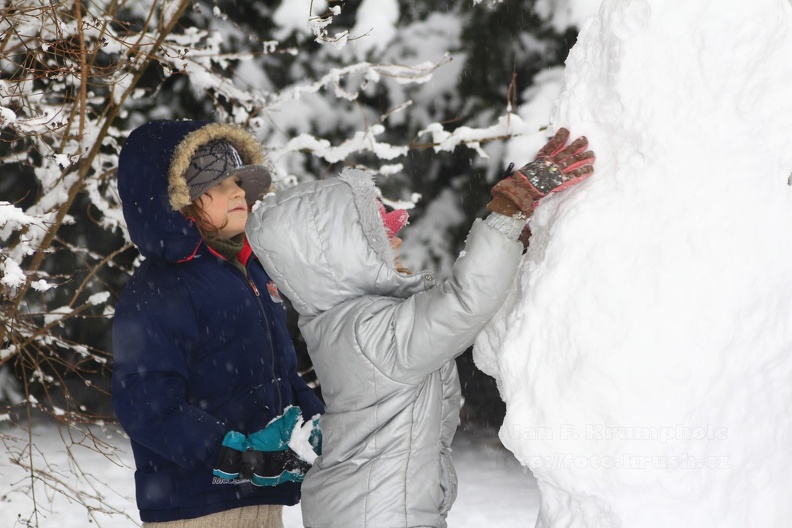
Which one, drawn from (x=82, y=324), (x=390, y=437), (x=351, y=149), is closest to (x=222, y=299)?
(x=390, y=437)

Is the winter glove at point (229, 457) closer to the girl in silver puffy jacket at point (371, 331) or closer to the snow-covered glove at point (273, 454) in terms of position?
the snow-covered glove at point (273, 454)

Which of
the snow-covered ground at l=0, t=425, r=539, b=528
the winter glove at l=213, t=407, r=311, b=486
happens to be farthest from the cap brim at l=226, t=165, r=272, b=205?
the snow-covered ground at l=0, t=425, r=539, b=528

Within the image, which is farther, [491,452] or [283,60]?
[491,452]

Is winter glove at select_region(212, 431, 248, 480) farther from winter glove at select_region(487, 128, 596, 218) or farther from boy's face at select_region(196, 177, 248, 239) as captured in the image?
winter glove at select_region(487, 128, 596, 218)

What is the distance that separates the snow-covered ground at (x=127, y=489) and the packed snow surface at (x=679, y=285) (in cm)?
297

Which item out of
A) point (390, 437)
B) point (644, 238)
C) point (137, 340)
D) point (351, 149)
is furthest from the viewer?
point (351, 149)

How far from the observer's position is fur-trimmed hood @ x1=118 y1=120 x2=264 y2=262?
7.77 ft

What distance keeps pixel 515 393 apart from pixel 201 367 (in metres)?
1.05

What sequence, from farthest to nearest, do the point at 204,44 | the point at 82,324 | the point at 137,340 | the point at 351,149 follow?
the point at 82,324
the point at 204,44
the point at 351,149
the point at 137,340

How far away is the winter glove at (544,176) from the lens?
1623 mm

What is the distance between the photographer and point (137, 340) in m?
2.25

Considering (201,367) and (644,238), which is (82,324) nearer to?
(201,367)

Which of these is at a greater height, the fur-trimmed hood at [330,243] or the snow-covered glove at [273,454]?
the fur-trimmed hood at [330,243]

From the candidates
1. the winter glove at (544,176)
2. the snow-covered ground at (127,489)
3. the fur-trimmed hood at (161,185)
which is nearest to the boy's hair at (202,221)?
the fur-trimmed hood at (161,185)
